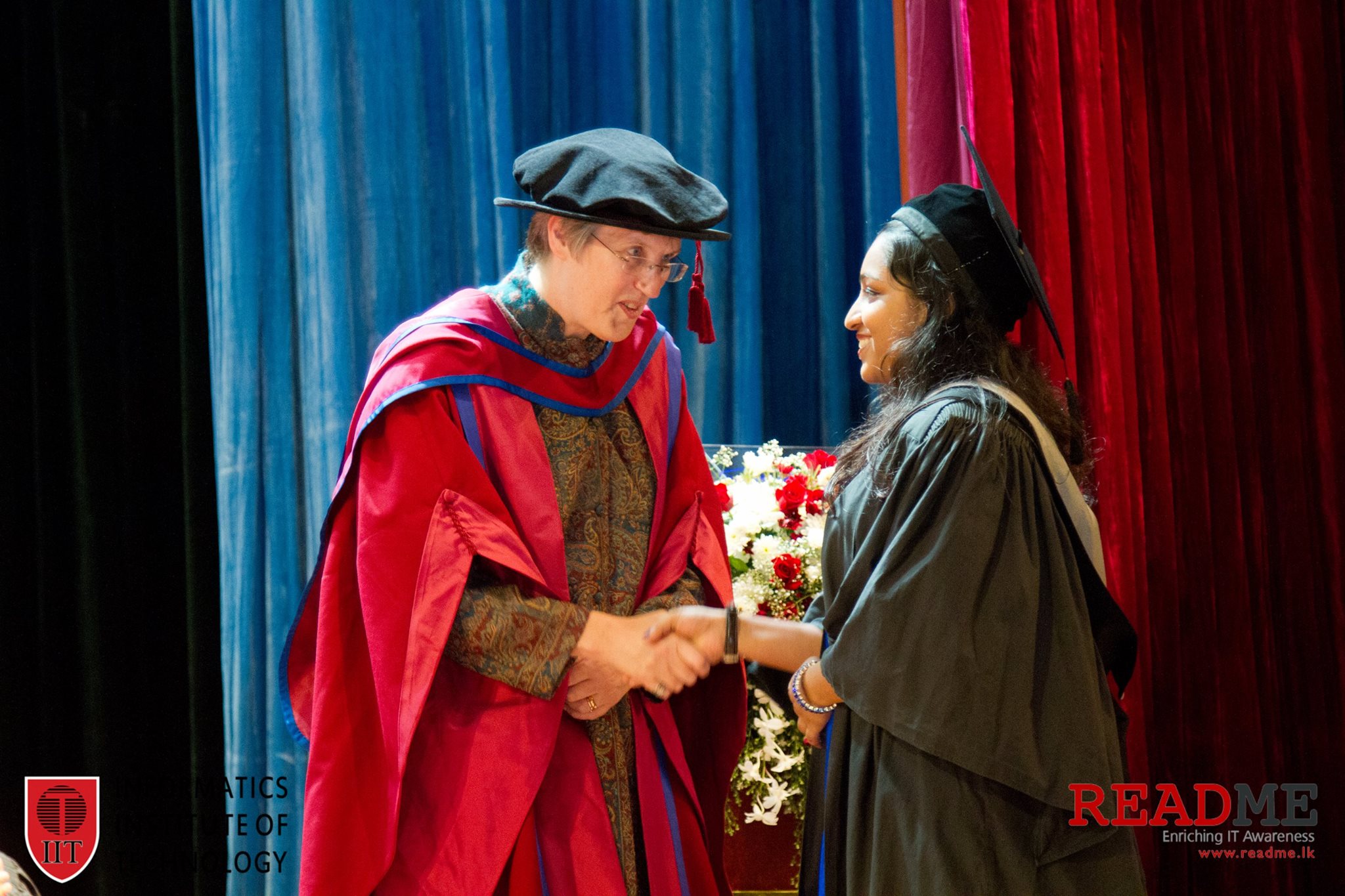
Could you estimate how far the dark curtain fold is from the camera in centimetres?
280

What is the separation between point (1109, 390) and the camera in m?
3.13

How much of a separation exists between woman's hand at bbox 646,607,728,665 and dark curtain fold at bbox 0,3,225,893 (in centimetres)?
160

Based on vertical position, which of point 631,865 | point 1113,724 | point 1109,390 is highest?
point 1109,390

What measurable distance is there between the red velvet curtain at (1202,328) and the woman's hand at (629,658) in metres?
1.72

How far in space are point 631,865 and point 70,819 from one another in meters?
1.41

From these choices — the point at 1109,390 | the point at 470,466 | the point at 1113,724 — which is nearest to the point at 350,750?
the point at 470,466

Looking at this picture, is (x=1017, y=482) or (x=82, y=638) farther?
(x=82, y=638)

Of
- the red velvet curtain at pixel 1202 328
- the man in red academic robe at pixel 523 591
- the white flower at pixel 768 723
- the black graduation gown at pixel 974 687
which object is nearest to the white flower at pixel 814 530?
the white flower at pixel 768 723

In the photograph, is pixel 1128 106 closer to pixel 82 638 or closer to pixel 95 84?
pixel 95 84

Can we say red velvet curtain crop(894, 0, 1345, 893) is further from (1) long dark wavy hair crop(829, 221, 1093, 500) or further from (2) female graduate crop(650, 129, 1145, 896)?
(2) female graduate crop(650, 129, 1145, 896)

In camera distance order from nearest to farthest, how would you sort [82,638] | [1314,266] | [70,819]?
[70,819]
[82,638]
[1314,266]

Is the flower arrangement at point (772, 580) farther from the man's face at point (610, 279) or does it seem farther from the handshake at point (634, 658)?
the man's face at point (610, 279)

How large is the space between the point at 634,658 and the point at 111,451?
5.81 ft

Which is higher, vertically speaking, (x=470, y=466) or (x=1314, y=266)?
(x=1314, y=266)
